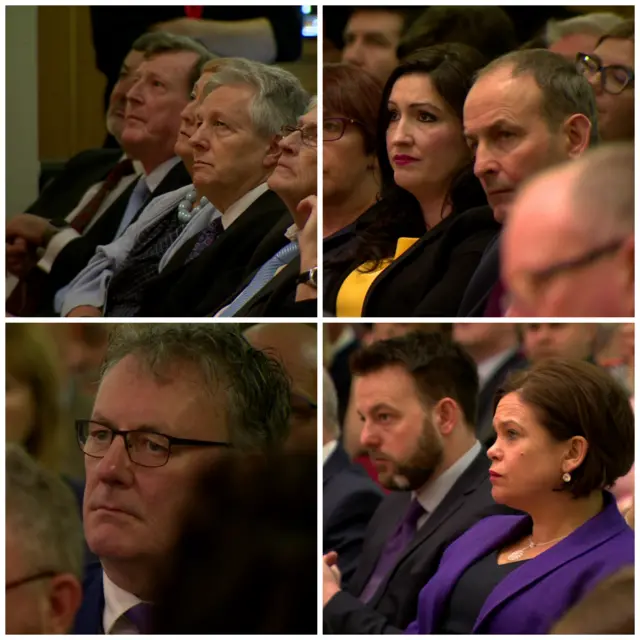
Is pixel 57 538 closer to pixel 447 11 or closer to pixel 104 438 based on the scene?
pixel 104 438

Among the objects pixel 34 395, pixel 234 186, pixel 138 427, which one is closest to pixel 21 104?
pixel 234 186

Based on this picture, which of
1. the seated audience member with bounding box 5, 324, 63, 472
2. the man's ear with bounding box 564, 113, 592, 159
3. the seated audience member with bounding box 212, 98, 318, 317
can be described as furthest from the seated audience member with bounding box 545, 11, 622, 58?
the seated audience member with bounding box 5, 324, 63, 472

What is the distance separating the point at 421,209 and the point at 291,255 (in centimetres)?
29

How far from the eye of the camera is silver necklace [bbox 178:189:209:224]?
3.03 m

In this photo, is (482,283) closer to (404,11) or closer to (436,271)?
(436,271)

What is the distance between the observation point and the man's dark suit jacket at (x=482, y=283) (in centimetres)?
297

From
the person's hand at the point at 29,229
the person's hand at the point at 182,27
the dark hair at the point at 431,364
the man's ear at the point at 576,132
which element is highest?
the person's hand at the point at 182,27

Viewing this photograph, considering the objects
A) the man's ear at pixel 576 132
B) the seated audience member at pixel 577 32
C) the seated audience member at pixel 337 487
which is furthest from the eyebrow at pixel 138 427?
the seated audience member at pixel 577 32

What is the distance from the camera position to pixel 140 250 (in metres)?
Result: 3.04

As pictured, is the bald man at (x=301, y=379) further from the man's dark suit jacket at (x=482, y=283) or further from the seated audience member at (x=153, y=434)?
the man's dark suit jacket at (x=482, y=283)

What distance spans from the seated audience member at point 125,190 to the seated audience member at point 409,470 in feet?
1.89

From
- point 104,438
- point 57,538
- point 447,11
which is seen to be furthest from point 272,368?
point 447,11

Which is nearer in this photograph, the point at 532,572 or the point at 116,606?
the point at 532,572

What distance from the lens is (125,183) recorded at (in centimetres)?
306
